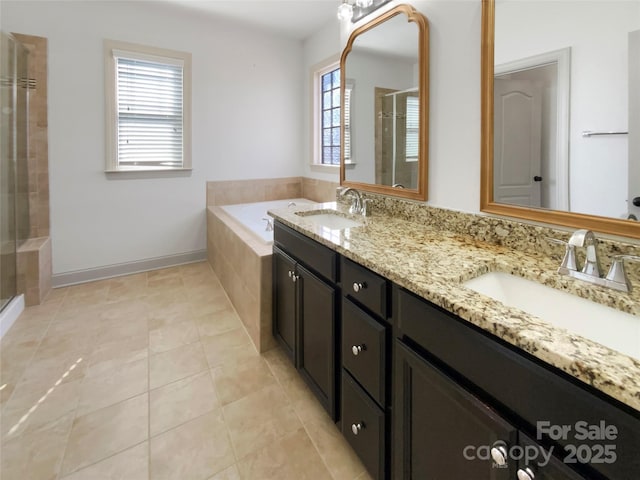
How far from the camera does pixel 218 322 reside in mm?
2578

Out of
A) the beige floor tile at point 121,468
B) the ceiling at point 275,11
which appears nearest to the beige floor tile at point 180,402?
the beige floor tile at point 121,468

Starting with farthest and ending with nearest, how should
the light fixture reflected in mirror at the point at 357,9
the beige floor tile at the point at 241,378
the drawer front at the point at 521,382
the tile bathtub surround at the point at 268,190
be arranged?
the tile bathtub surround at the point at 268,190 < the light fixture reflected in mirror at the point at 357,9 < the beige floor tile at the point at 241,378 < the drawer front at the point at 521,382

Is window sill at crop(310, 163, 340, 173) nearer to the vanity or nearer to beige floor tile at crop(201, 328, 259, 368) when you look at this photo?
the vanity

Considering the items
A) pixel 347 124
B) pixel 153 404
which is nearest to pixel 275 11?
pixel 347 124

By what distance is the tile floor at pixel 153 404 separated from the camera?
1.38m

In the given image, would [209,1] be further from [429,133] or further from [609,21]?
[609,21]

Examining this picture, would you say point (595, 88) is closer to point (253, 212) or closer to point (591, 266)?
point (591, 266)

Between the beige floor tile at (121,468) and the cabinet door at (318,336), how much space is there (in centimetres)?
76

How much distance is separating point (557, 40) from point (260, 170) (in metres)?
3.35

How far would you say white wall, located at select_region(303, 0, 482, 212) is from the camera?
1431 millimetres

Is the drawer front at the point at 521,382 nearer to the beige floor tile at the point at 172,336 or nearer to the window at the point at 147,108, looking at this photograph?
the beige floor tile at the point at 172,336

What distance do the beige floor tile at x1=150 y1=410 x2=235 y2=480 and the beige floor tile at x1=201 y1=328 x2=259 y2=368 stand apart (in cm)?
50

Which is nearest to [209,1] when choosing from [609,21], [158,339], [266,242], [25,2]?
[25,2]

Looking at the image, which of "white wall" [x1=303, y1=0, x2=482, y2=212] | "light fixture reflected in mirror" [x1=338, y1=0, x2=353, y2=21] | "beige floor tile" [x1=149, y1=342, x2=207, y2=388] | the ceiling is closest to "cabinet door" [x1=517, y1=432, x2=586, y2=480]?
"white wall" [x1=303, y1=0, x2=482, y2=212]
